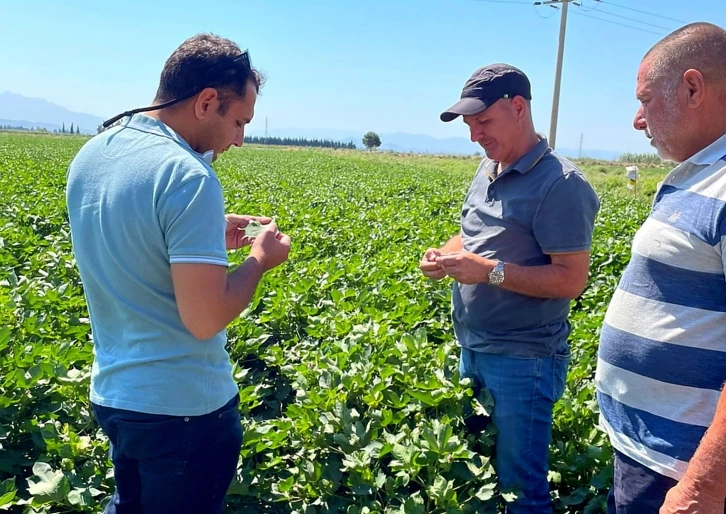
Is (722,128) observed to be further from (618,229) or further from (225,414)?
(618,229)

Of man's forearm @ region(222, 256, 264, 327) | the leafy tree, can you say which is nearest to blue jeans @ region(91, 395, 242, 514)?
man's forearm @ region(222, 256, 264, 327)

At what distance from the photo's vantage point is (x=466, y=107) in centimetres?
245

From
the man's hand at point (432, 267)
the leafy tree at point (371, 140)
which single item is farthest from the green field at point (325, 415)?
the leafy tree at point (371, 140)

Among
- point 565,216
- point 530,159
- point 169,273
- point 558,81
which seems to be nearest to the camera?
point 169,273

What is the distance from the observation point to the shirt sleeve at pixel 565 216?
88.0 inches

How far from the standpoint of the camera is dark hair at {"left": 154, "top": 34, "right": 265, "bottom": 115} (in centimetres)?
166

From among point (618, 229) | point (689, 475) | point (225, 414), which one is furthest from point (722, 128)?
point (618, 229)

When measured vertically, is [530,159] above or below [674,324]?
above

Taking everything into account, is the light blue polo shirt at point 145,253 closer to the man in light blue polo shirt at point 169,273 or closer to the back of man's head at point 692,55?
the man in light blue polo shirt at point 169,273

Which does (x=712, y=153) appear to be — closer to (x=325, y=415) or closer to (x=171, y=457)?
(x=171, y=457)

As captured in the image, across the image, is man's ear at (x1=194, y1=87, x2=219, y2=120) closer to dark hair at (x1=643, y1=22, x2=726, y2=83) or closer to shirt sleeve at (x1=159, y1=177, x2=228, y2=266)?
shirt sleeve at (x1=159, y1=177, x2=228, y2=266)

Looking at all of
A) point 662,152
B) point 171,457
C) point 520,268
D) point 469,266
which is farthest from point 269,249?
point 662,152

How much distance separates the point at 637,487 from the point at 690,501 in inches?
11.8

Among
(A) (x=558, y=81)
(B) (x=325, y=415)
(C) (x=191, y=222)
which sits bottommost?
(B) (x=325, y=415)
